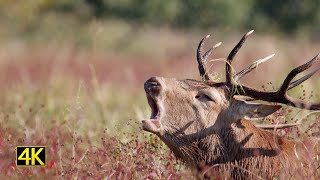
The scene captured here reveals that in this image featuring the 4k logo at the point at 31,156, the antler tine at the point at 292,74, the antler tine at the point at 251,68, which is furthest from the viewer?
the 4k logo at the point at 31,156

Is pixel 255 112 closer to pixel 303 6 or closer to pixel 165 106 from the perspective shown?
pixel 165 106

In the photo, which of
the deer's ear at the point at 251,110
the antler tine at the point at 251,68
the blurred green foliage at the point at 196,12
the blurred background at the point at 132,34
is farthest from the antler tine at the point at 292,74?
the blurred green foliage at the point at 196,12

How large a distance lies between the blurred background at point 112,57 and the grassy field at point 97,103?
0.8 inches

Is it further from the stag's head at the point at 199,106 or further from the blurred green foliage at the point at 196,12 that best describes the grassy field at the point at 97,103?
the blurred green foliage at the point at 196,12

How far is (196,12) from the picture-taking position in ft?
75.6

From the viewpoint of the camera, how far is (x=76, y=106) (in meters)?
10.3

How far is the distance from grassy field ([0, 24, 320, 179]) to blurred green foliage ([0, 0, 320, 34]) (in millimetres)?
1485

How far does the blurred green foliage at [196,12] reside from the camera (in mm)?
21922

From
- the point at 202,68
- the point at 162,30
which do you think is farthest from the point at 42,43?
the point at 202,68

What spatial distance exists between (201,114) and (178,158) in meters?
0.34

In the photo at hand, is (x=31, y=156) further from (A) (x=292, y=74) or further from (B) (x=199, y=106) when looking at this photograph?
(A) (x=292, y=74)

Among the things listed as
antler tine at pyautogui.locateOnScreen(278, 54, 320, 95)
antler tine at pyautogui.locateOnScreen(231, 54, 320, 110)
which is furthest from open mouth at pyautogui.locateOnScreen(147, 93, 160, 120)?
antler tine at pyautogui.locateOnScreen(278, 54, 320, 95)

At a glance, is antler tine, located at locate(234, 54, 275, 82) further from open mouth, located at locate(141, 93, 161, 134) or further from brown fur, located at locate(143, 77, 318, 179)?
open mouth, located at locate(141, 93, 161, 134)

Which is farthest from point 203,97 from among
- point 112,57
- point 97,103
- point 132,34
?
point 132,34
